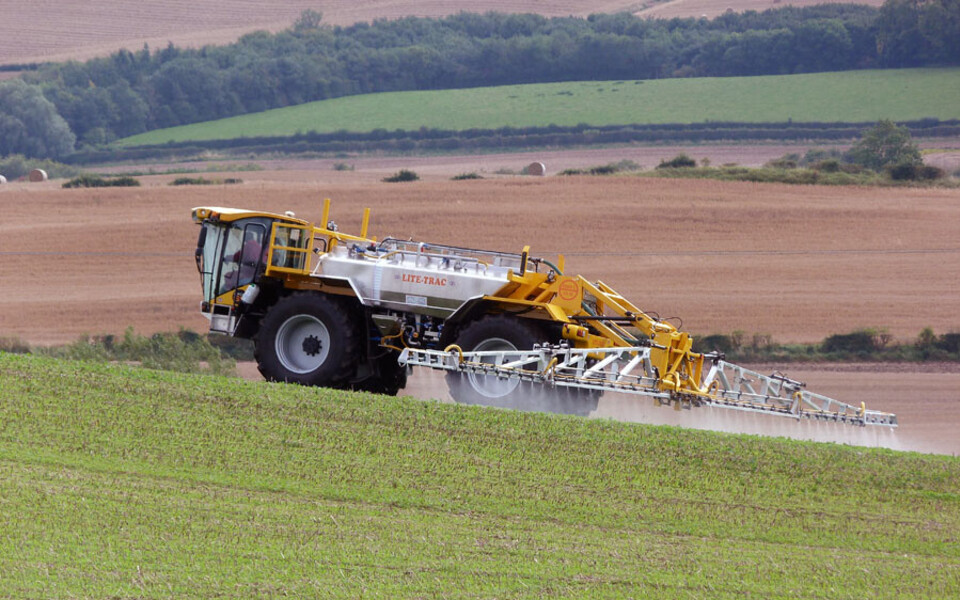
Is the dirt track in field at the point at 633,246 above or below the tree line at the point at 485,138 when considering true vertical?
below

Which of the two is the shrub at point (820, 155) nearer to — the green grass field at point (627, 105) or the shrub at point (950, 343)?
the green grass field at point (627, 105)

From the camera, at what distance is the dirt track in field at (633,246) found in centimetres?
2936

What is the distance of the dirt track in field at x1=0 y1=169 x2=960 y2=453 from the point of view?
29.4 meters

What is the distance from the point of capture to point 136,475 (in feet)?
33.3

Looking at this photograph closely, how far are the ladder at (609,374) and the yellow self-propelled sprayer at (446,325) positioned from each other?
2cm

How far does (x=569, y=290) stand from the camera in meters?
15.4

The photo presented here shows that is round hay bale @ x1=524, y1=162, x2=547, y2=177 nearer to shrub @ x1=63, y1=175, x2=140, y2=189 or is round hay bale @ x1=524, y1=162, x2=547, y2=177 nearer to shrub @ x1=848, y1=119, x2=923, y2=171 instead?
shrub @ x1=848, y1=119, x2=923, y2=171

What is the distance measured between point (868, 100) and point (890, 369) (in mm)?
49064

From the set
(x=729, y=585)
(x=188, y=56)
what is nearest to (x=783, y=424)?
(x=729, y=585)

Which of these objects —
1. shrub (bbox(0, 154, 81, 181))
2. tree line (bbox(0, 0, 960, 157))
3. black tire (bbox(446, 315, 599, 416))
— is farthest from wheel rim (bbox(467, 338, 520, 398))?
tree line (bbox(0, 0, 960, 157))

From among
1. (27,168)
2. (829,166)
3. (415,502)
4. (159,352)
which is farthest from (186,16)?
(415,502)

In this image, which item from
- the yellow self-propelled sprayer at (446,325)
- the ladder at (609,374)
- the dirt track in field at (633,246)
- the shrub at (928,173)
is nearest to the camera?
the ladder at (609,374)

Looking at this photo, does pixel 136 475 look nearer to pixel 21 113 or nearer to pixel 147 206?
pixel 147 206

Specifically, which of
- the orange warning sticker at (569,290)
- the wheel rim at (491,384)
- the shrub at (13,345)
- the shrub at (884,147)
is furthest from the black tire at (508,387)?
the shrub at (884,147)
